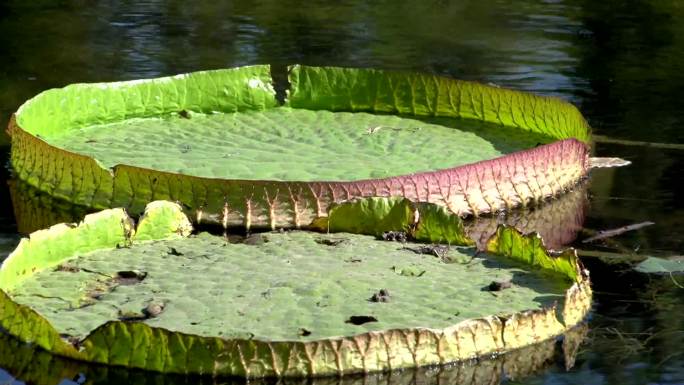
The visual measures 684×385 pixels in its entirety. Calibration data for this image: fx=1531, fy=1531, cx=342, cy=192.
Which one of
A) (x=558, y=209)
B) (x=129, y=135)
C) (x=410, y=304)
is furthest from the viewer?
(x=129, y=135)

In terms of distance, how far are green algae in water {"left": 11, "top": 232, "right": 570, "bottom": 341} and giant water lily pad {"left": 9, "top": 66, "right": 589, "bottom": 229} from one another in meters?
0.22

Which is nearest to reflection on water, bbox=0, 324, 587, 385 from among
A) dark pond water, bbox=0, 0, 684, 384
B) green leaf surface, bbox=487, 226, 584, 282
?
dark pond water, bbox=0, 0, 684, 384

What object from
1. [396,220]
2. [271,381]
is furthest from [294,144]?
[271,381]

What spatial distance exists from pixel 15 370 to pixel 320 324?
653 mm

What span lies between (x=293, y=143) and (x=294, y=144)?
16 mm

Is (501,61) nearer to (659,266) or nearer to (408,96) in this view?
(408,96)

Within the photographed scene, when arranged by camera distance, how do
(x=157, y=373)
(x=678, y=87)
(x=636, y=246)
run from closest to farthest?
(x=157, y=373) → (x=636, y=246) → (x=678, y=87)

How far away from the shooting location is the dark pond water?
3.41 m

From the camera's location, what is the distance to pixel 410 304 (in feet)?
11.4

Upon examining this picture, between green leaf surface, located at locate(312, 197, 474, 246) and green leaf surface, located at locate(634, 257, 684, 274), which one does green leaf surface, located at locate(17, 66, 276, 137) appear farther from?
green leaf surface, located at locate(634, 257, 684, 274)

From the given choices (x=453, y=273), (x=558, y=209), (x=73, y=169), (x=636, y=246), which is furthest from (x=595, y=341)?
(x=73, y=169)

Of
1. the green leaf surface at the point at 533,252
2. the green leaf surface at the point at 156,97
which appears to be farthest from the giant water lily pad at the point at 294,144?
the green leaf surface at the point at 533,252

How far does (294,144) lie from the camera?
16.2 feet

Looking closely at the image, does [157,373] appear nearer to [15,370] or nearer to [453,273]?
[15,370]
